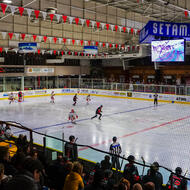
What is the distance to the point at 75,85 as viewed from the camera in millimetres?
35719

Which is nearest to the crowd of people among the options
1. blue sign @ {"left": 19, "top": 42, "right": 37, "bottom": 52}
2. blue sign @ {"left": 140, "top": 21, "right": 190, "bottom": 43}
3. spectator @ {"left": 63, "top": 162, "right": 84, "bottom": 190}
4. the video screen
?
spectator @ {"left": 63, "top": 162, "right": 84, "bottom": 190}

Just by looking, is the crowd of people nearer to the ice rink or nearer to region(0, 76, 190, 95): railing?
the ice rink

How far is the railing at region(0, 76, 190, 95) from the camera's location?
2542cm

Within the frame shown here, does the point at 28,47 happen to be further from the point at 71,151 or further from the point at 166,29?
the point at 71,151

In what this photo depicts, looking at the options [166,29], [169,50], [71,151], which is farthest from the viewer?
[169,50]

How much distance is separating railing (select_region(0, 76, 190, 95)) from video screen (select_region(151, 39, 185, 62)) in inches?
293

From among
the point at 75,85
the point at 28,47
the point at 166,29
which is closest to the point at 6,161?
the point at 166,29

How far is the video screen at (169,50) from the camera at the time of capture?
16.3 m

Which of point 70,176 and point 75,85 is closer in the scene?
point 70,176

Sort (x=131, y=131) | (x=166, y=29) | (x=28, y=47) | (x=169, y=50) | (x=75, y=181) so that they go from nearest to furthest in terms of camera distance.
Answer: (x=75, y=181) → (x=166, y=29) → (x=131, y=131) → (x=169, y=50) → (x=28, y=47)

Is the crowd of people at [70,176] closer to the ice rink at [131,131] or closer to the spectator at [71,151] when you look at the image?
the spectator at [71,151]

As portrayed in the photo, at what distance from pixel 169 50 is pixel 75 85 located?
20505 millimetres

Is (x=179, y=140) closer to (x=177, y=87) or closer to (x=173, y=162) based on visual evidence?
(x=173, y=162)

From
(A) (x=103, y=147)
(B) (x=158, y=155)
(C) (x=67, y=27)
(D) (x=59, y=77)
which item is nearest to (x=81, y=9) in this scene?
(C) (x=67, y=27)
